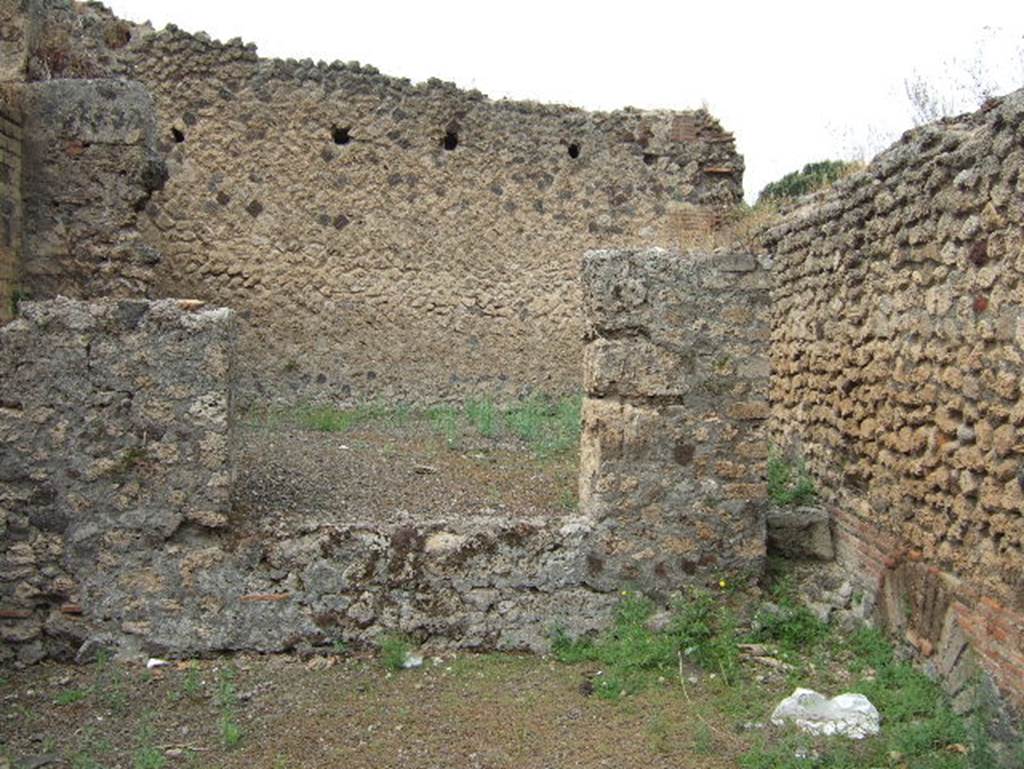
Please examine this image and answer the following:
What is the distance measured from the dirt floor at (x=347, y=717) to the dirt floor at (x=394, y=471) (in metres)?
0.90

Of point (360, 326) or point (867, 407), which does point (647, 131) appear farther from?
point (867, 407)

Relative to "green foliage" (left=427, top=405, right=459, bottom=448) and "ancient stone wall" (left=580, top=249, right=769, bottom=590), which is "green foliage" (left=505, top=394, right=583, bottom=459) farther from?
"ancient stone wall" (left=580, top=249, right=769, bottom=590)

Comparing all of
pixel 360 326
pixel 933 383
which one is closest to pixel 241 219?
pixel 360 326

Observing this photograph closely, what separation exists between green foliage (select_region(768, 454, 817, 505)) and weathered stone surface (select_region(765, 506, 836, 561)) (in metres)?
0.45

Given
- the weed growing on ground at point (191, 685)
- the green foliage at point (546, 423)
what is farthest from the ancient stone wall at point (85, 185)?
the green foliage at point (546, 423)

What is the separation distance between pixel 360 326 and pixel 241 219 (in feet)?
5.40

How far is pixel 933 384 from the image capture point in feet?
14.7

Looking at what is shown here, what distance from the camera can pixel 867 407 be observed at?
5.43 m

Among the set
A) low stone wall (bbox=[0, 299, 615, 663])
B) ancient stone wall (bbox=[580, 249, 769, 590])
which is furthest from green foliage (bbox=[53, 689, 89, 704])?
ancient stone wall (bbox=[580, 249, 769, 590])

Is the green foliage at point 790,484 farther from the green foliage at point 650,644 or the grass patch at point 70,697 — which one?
the grass patch at point 70,697

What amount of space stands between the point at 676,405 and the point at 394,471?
2342mm

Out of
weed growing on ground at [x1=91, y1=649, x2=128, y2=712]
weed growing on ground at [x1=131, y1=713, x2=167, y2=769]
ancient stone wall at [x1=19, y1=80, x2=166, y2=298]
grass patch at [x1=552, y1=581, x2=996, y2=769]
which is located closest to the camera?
weed growing on ground at [x1=131, y1=713, x2=167, y2=769]

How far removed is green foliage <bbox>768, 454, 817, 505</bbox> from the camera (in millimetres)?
6125

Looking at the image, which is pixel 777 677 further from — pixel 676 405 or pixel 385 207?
pixel 385 207
